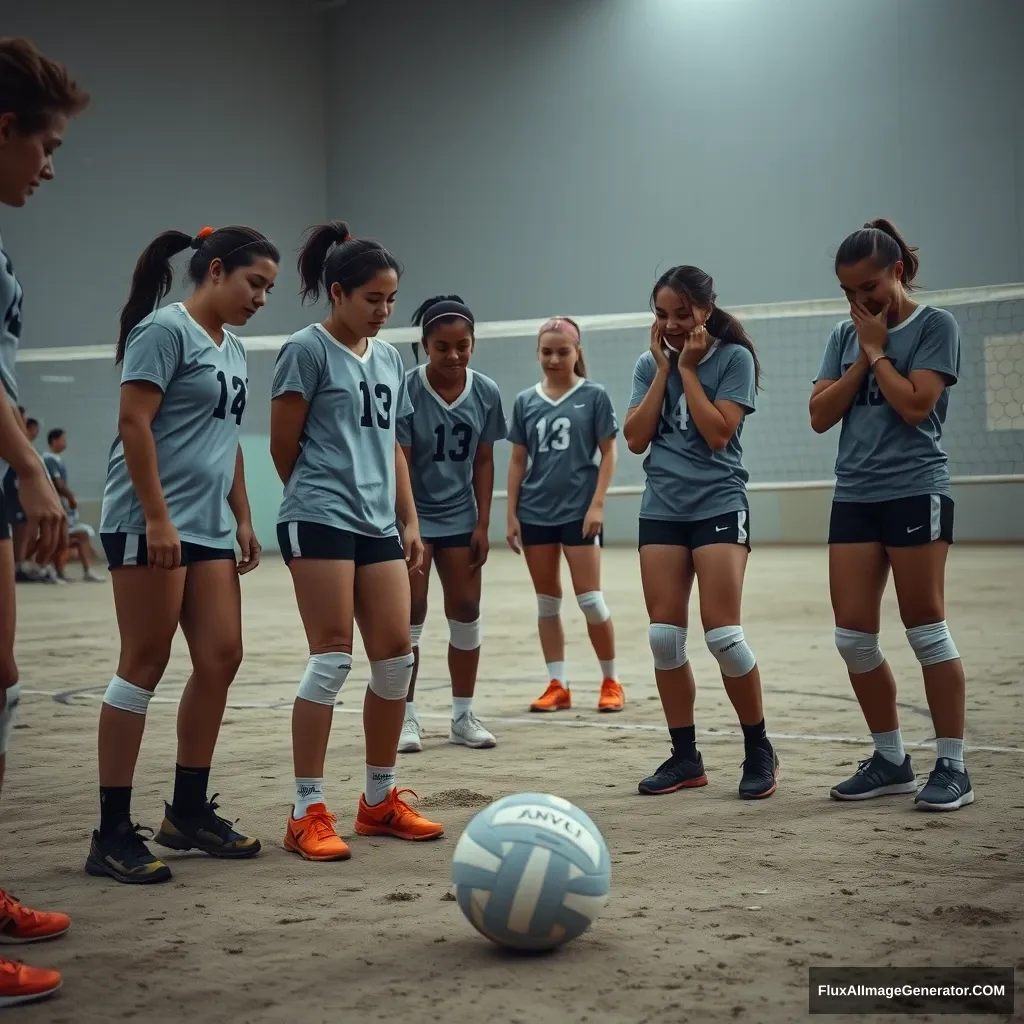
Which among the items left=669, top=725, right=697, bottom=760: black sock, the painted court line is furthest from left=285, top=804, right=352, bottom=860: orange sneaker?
the painted court line

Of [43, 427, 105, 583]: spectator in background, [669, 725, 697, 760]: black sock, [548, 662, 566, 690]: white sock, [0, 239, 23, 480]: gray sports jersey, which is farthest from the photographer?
[43, 427, 105, 583]: spectator in background

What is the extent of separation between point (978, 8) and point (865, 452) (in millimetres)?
18224

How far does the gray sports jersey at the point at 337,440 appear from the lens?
4.25 metres

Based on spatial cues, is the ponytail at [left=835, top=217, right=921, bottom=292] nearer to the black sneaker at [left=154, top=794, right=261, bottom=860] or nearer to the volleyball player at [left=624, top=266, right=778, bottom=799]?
the volleyball player at [left=624, top=266, right=778, bottom=799]

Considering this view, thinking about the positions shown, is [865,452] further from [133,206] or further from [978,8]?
[133,206]

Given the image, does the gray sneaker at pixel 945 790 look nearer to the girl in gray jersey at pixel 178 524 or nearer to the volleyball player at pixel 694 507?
the volleyball player at pixel 694 507

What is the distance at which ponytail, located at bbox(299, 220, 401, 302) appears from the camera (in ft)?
14.2

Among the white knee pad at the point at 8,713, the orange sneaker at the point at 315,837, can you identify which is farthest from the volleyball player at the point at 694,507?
the white knee pad at the point at 8,713

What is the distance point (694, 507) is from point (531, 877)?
2140 millimetres

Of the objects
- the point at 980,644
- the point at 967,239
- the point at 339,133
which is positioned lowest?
the point at 980,644

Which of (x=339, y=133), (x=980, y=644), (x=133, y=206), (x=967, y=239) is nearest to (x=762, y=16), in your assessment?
(x=967, y=239)

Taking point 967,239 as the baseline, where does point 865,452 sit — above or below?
below

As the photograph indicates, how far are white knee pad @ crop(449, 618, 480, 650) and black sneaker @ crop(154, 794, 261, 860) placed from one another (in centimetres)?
220

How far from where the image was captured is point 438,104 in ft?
81.8
